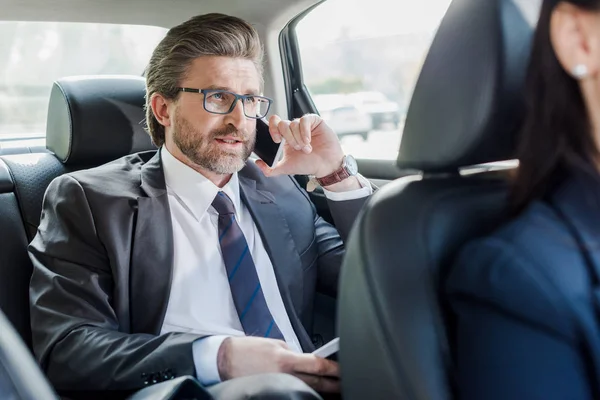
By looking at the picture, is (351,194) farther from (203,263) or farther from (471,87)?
(471,87)

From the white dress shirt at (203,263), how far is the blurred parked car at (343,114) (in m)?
0.75

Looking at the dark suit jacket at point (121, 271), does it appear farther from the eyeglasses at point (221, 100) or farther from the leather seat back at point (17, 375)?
the leather seat back at point (17, 375)

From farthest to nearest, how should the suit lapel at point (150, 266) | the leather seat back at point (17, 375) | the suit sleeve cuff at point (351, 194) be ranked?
1. the suit sleeve cuff at point (351, 194)
2. the suit lapel at point (150, 266)
3. the leather seat back at point (17, 375)

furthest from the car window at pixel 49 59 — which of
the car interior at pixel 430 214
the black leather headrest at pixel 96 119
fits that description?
the car interior at pixel 430 214

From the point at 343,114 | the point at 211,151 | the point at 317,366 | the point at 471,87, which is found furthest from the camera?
the point at 343,114

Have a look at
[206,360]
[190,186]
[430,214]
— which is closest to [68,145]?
[190,186]

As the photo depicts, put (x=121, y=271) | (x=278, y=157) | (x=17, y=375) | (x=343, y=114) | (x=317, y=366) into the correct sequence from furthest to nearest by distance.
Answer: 1. (x=343, y=114)
2. (x=278, y=157)
3. (x=121, y=271)
4. (x=317, y=366)
5. (x=17, y=375)

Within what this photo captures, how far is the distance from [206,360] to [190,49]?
0.89 meters

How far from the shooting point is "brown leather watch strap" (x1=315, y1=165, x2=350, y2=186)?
5.72ft

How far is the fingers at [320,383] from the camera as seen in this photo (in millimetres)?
1318

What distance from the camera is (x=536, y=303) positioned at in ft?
2.59

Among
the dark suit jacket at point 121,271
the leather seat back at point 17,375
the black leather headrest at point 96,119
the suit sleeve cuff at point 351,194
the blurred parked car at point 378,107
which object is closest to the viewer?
the leather seat back at point 17,375

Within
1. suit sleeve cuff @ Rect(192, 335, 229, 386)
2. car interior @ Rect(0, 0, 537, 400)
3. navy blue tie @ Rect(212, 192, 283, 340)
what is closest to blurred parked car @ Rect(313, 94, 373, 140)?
navy blue tie @ Rect(212, 192, 283, 340)

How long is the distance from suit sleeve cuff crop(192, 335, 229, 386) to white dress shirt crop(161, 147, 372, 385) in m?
0.23
